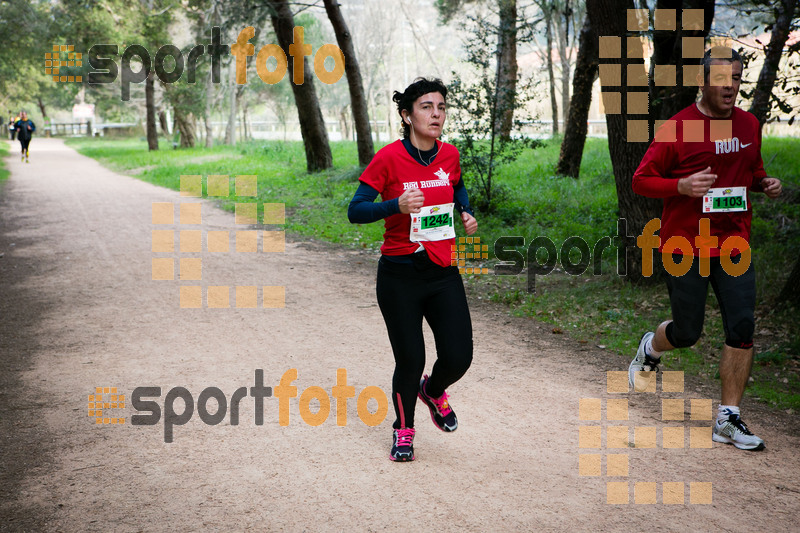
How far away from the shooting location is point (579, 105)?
1612 centimetres

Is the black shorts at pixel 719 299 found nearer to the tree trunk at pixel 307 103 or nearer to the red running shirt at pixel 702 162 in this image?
the red running shirt at pixel 702 162

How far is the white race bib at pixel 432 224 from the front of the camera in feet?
14.1

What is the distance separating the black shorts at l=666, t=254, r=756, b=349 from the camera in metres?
4.69

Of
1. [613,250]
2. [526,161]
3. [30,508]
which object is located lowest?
[30,508]

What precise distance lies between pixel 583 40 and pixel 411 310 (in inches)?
517

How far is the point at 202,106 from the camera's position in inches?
1613

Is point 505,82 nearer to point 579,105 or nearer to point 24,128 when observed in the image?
point 579,105

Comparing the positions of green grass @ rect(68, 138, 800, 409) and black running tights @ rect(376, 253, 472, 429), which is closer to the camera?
black running tights @ rect(376, 253, 472, 429)

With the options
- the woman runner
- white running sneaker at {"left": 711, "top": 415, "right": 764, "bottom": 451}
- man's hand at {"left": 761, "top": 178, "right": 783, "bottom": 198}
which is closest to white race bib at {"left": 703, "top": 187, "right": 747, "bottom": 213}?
man's hand at {"left": 761, "top": 178, "right": 783, "bottom": 198}

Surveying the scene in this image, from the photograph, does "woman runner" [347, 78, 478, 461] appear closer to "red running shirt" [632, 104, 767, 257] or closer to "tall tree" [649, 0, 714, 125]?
"red running shirt" [632, 104, 767, 257]

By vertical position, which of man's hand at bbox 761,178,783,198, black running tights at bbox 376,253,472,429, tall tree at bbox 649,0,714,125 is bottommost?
black running tights at bbox 376,253,472,429

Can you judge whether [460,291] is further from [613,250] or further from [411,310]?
[613,250]

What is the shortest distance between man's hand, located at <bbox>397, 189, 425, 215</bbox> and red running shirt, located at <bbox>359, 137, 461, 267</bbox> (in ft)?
0.73

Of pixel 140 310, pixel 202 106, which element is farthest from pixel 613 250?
pixel 202 106
